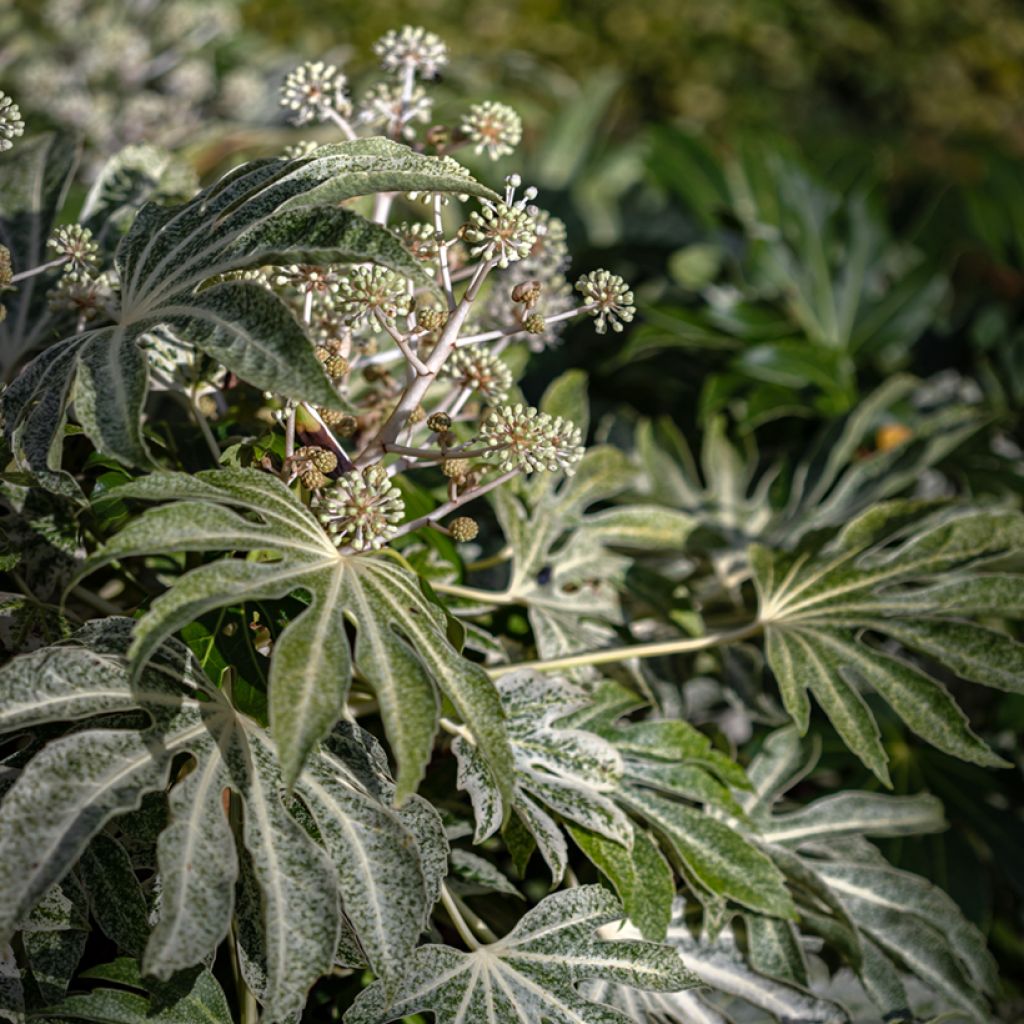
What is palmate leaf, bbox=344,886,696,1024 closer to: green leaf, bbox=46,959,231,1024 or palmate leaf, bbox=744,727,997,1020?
green leaf, bbox=46,959,231,1024

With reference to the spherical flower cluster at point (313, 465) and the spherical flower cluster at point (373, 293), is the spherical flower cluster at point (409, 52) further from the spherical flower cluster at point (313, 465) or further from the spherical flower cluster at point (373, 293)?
the spherical flower cluster at point (313, 465)

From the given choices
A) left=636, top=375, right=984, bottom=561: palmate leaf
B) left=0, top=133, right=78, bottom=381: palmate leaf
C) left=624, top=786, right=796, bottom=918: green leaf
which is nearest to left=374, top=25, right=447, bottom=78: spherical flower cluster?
left=0, top=133, right=78, bottom=381: palmate leaf

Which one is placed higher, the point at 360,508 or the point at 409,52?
the point at 409,52

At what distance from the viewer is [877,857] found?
2.89 ft

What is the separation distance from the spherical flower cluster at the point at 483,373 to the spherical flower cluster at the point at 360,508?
0.40 ft

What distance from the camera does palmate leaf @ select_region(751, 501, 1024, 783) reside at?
0.76 meters

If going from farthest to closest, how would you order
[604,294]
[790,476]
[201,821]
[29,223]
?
[790,476] < [29,223] < [604,294] < [201,821]

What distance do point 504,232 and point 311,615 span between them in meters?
0.25

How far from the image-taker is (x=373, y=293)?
2.08 ft

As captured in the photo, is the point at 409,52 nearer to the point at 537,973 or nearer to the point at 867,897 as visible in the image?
the point at 537,973

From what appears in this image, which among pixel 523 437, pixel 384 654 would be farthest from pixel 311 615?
pixel 523 437

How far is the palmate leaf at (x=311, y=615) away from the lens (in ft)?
1.69

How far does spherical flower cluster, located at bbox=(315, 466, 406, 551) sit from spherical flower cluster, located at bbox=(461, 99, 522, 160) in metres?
0.27

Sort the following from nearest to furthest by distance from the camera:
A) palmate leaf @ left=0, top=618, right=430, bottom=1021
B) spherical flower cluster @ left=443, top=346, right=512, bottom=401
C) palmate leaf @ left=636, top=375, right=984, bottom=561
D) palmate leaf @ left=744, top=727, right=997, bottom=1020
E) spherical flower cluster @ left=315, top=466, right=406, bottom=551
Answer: palmate leaf @ left=0, top=618, right=430, bottom=1021
spherical flower cluster @ left=315, top=466, right=406, bottom=551
spherical flower cluster @ left=443, top=346, right=512, bottom=401
palmate leaf @ left=744, top=727, right=997, bottom=1020
palmate leaf @ left=636, top=375, right=984, bottom=561
